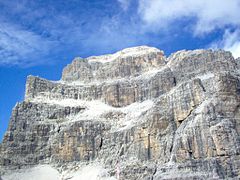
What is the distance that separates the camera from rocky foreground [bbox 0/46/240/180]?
88.4m

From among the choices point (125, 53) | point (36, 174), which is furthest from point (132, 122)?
point (125, 53)

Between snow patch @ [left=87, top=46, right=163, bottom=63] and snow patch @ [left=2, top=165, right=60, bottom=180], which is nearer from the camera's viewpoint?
snow patch @ [left=2, top=165, right=60, bottom=180]

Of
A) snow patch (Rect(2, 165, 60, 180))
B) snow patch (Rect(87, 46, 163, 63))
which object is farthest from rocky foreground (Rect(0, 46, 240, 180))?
snow patch (Rect(87, 46, 163, 63))

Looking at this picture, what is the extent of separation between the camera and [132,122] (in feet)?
370

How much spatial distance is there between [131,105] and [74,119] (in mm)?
21695

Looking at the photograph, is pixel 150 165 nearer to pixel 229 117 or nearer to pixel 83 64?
pixel 229 117

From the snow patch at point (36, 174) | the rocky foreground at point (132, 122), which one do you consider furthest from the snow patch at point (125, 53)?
the snow patch at point (36, 174)

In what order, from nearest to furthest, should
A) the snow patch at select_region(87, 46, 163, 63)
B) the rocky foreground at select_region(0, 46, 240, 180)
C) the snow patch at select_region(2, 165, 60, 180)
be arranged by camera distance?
the rocky foreground at select_region(0, 46, 240, 180) → the snow patch at select_region(2, 165, 60, 180) → the snow patch at select_region(87, 46, 163, 63)

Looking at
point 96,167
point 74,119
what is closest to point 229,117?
point 96,167

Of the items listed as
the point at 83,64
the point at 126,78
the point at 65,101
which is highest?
the point at 83,64

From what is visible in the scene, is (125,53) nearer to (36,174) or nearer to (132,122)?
(132,122)

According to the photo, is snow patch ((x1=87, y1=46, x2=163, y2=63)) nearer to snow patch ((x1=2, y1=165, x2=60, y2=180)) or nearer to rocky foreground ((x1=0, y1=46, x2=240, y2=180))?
rocky foreground ((x1=0, y1=46, x2=240, y2=180))

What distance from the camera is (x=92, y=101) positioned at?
140m

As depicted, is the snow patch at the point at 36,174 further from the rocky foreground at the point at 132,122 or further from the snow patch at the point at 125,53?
the snow patch at the point at 125,53
